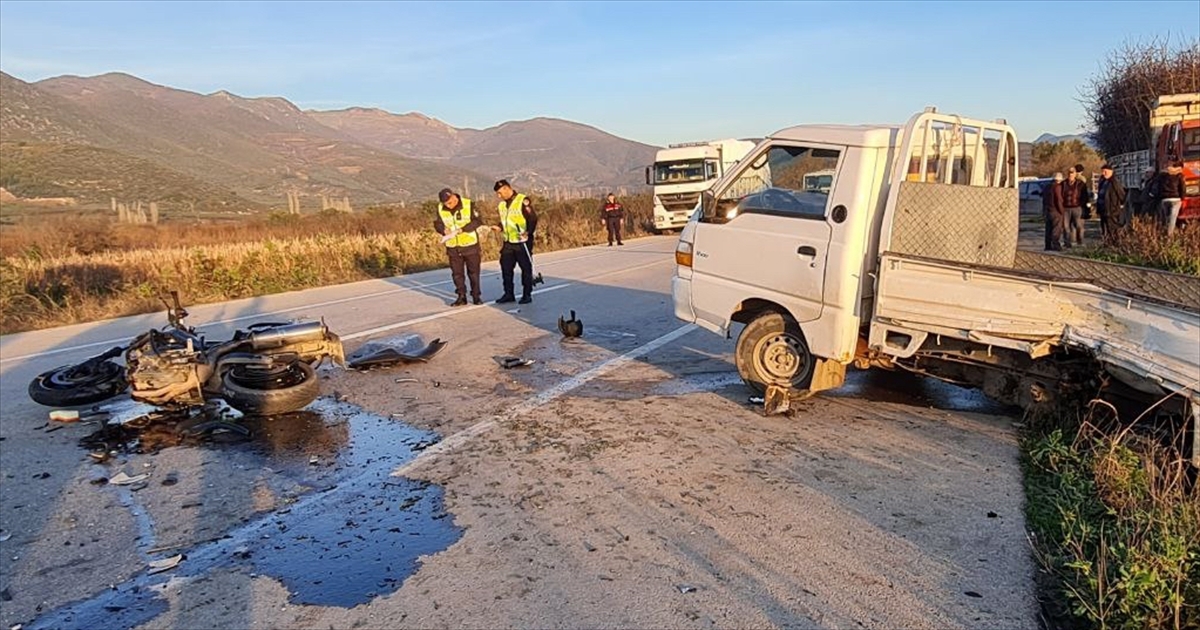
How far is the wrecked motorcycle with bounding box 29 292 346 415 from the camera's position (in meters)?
6.03

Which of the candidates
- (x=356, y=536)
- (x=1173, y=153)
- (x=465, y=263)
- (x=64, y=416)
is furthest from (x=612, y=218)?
(x=356, y=536)

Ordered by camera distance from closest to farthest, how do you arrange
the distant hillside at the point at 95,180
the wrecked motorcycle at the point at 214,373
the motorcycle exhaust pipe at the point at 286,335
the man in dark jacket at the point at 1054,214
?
1. the wrecked motorcycle at the point at 214,373
2. the motorcycle exhaust pipe at the point at 286,335
3. the man in dark jacket at the point at 1054,214
4. the distant hillside at the point at 95,180

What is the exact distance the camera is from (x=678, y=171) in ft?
94.3

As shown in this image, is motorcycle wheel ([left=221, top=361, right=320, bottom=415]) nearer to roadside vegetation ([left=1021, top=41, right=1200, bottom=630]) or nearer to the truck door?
the truck door

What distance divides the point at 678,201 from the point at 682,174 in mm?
973

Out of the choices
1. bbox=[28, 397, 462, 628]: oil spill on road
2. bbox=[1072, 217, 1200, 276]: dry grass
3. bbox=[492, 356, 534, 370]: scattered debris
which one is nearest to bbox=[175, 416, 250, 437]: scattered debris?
bbox=[28, 397, 462, 628]: oil spill on road

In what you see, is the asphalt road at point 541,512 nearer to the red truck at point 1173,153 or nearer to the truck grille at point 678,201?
the red truck at point 1173,153

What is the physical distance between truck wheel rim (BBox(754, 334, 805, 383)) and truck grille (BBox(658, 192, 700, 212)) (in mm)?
22759

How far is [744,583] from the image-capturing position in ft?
11.4

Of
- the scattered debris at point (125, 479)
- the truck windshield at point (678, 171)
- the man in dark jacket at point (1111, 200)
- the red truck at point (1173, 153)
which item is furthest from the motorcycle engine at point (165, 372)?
the truck windshield at point (678, 171)

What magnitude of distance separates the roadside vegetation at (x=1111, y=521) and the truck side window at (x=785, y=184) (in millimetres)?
2163

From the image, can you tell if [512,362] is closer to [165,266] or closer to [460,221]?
[460,221]

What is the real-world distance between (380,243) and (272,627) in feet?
63.7

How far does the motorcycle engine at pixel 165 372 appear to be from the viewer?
5.98 metres
